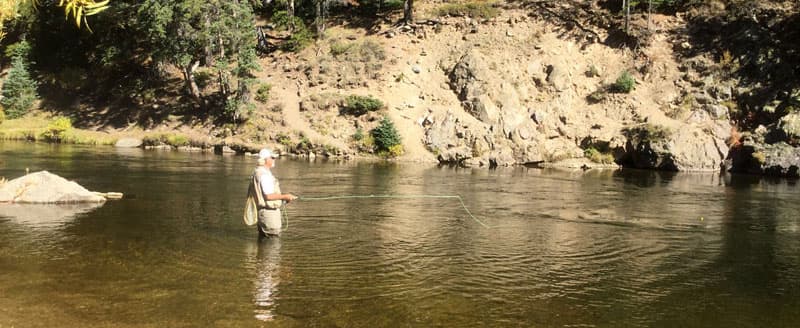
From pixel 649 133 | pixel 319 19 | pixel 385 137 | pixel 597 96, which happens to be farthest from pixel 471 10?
pixel 649 133

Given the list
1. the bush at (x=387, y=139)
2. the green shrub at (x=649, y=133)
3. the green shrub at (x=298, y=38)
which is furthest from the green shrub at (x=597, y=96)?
the green shrub at (x=298, y=38)

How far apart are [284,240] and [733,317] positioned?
9.32 meters

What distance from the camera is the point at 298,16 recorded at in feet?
193

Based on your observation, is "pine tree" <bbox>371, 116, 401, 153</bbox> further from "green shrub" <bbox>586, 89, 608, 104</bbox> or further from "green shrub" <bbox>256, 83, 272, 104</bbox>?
"green shrub" <bbox>586, 89, 608, 104</bbox>

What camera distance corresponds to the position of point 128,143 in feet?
152

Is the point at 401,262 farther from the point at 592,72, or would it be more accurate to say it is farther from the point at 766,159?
the point at 592,72

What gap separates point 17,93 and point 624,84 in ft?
152

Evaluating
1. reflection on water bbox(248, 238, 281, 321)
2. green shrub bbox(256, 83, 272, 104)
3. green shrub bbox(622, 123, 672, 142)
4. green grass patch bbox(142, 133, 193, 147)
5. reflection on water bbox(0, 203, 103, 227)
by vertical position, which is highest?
green shrub bbox(256, 83, 272, 104)

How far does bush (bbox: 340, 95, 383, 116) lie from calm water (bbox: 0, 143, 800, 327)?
69.8 ft

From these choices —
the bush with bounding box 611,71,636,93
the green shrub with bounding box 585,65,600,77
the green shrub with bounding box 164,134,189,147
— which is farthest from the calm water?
the green shrub with bounding box 585,65,600,77

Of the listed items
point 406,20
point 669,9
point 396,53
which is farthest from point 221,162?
point 669,9

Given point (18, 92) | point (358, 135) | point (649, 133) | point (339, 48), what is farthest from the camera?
point (339, 48)

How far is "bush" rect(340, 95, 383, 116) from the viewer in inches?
1833

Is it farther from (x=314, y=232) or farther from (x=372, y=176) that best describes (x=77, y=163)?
(x=314, y=232)
